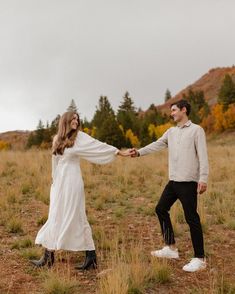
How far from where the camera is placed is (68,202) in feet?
18.4

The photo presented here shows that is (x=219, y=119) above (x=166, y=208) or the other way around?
above

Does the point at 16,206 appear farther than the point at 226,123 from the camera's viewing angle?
No

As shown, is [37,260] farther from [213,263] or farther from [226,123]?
[226,123]

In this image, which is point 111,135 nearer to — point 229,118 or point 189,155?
point 229,118

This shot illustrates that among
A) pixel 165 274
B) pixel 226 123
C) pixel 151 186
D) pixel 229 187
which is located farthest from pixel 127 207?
pixel 226 123

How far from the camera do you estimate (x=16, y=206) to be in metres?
8.91

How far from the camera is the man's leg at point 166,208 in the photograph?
19.6 feet

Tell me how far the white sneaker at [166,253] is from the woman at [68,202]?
Result: 922 mm

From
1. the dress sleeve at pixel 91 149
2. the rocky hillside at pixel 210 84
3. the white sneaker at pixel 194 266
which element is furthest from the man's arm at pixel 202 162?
the rocky hillside at pixel 210 84

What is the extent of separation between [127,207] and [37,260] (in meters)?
3.64

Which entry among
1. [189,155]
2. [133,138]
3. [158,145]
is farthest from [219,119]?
[189,155]

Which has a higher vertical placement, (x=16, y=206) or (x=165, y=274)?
(x=16, y=206)

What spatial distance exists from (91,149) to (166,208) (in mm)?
1356

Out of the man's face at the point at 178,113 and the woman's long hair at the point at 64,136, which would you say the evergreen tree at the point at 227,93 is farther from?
the woman's long hair at the point at 64,136
